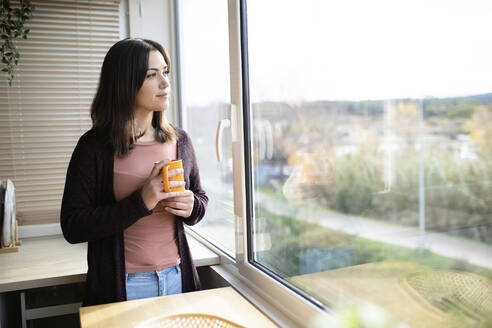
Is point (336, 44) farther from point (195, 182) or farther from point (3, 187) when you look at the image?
point (3, 187)

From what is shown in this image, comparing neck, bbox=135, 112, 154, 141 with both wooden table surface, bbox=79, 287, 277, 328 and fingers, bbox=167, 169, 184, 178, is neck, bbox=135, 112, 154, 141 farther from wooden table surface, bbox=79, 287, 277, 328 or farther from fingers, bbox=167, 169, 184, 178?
wooden table surface, bbox=79, 287, 277, 328

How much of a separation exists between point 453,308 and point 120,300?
1.01 metres

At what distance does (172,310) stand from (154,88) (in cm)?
69

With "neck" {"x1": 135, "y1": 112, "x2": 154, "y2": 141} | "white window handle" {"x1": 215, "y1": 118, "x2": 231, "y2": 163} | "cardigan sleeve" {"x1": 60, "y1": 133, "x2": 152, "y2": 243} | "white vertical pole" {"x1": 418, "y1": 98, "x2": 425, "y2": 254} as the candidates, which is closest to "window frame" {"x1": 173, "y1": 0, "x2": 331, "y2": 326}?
"white window handle" {"x1": 215, "y1": 118, "x2": 231, "y2": 163}

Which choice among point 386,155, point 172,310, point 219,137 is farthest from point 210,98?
point 386,155

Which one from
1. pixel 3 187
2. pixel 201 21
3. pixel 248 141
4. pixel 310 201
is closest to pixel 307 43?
pixel 310 201

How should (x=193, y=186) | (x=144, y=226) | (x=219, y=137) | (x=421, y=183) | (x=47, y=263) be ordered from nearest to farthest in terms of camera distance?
1. (x=421, y=183)
2. (x=144, y=226)
3. (x=193, y=186)
4. (x=219, y=137)
5. (x=47, y=263)

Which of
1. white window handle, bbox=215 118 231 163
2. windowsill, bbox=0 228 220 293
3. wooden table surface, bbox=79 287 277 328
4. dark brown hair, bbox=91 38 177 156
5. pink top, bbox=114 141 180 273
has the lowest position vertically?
windowsill, bbox=0 228 220 293

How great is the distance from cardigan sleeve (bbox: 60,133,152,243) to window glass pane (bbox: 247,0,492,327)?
47 centimetres

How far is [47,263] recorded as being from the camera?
1.88 metres

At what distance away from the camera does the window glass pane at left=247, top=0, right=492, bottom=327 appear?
689 mm

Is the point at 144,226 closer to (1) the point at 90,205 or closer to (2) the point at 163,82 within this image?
(1) the point at 90,205

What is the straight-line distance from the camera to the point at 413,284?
2.68ft

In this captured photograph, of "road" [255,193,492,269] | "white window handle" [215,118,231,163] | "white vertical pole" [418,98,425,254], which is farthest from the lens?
"white window handle" [215,118,231,163]
